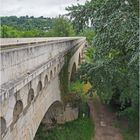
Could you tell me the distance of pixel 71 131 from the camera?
2302 centimetres

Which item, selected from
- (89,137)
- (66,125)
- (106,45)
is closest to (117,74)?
(106,45)

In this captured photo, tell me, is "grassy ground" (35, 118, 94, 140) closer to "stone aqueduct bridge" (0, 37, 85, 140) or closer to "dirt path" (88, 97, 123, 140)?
"dirt path" (88, 97, 123, 140)

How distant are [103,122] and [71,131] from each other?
2760 mm

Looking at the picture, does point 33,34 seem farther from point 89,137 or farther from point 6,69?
point 6,69

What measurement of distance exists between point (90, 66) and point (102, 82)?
179cm

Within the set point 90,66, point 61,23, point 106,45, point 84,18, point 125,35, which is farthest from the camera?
point 61,23

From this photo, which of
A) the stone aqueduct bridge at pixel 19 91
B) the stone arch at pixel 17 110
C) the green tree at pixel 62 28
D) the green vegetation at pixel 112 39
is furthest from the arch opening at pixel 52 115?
the green tree at pixel 62 28

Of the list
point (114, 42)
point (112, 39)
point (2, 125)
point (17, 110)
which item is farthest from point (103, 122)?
point (2, 125)

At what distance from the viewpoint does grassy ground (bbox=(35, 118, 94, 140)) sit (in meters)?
21.9

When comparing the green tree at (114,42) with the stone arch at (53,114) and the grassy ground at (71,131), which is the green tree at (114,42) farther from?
the stone arch at (53,114)

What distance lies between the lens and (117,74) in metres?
15.5

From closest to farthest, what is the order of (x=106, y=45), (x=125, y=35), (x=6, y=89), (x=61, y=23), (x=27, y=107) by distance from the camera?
(x=6, y=89) → (x=27, y=107) → (x=125, y=35) → (x=106, y=45) → (x=61, y=23)

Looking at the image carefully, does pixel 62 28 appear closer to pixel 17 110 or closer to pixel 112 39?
pixel 112 39

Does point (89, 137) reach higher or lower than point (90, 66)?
lower
